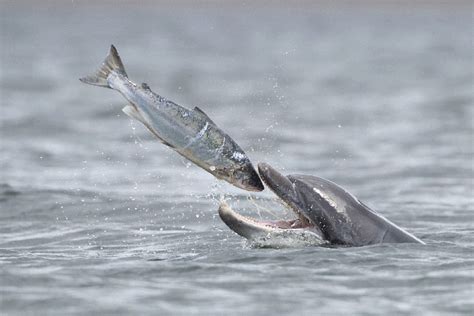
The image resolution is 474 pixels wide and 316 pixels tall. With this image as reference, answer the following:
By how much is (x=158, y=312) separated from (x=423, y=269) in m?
2.67

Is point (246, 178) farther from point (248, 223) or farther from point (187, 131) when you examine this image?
point (187, 131)

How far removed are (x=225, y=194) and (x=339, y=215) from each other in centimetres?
641

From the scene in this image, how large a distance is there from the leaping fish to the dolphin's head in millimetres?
376

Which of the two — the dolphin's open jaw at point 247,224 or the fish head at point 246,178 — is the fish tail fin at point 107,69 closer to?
the fish head at point 246,178

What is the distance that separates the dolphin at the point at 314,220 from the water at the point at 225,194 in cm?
12

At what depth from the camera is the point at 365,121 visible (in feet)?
98.4

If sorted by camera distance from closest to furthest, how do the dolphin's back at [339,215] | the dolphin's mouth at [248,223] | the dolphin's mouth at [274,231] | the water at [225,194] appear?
the water at [225,194] < the dolphin's mouth at [248,223] < the dolphin's mouth at [274,231] < the dolphin's back at [339,215]

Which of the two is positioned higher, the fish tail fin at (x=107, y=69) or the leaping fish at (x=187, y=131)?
the fish tail fin at (x=107, y=69)

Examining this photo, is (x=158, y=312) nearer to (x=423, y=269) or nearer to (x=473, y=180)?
(x=423, y=269)

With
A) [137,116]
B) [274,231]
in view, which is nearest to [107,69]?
[137,116]

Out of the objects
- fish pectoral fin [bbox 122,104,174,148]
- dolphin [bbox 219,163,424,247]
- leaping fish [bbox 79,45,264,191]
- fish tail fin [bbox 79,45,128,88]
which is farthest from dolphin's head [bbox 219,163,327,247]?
fish tail fin [bbox 79,45,128,88]

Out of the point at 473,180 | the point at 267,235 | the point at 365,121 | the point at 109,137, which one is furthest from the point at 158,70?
the point at 267,235

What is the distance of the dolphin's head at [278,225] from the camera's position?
480 inches

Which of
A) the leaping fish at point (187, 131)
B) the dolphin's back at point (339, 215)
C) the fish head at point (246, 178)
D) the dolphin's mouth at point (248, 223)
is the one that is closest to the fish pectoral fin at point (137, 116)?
the leaping fish at point (187, 131)
